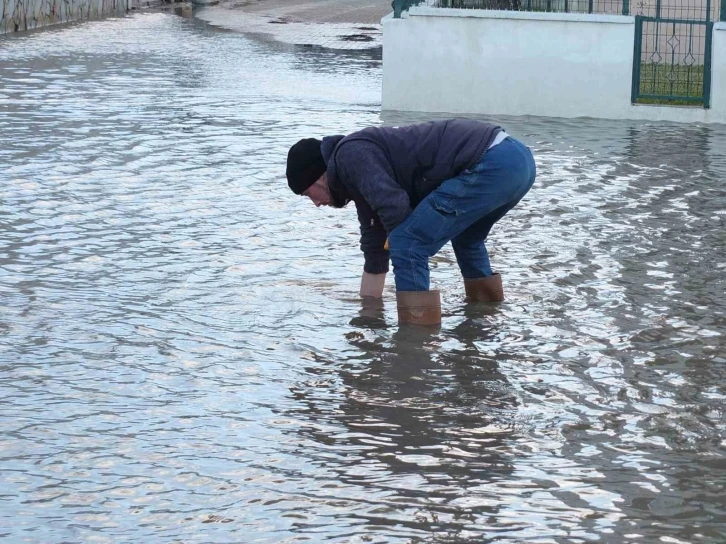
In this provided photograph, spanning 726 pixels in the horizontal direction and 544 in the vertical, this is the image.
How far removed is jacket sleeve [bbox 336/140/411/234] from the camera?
5.66 m

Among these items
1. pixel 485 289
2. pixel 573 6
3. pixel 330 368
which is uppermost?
pixel 573 6

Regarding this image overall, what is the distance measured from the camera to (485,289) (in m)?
6.74

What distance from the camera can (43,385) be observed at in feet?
17.5

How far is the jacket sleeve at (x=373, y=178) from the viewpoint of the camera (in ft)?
18.6

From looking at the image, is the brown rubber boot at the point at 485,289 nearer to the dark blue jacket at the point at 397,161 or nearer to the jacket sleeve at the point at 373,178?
the dark blue jacket at the point at 397,161

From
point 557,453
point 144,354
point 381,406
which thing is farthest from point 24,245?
point 557,453

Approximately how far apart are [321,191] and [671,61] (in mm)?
10207

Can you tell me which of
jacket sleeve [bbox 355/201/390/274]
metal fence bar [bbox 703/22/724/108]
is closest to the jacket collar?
jacket sleeve [bbox 355/201/390/274]

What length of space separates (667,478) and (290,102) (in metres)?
11.8

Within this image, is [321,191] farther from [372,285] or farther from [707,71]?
[707,71]

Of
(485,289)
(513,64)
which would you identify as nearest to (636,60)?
(513,64)

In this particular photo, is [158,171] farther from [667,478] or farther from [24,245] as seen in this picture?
[667,478]

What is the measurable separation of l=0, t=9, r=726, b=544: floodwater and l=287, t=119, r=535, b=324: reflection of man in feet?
1.75

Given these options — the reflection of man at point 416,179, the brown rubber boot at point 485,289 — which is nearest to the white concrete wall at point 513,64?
the brown rubber boot at point 485,289
